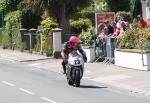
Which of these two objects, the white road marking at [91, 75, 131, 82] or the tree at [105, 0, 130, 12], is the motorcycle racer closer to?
the white road marking at [91, 75, 131, 82]

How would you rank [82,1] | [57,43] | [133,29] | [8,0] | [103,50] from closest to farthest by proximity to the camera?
[133,29] < [103,50] < [57,43] < [82,1] < [8,0]

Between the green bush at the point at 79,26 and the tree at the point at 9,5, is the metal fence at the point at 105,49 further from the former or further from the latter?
A: the tree at the point at 9,5

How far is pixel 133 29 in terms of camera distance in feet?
79.7

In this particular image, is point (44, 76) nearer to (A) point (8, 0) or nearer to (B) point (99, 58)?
(B) point (99, 58)

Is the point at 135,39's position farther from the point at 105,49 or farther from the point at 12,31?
the point at 12,31

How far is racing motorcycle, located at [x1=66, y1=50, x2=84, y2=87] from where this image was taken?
18141 millimetres

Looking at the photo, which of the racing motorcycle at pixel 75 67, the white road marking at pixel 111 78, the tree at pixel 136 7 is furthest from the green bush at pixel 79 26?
the racing motorcycle at pixel 75 67

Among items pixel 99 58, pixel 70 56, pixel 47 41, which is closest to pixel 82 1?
pixel 47 41

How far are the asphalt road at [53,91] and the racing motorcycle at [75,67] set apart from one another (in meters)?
0.32

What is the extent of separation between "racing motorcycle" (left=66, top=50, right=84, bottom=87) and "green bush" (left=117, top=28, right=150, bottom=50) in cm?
490

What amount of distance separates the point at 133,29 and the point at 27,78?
5.53 m

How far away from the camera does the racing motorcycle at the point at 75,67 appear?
59.5 ft

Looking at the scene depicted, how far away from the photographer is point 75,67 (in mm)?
18188

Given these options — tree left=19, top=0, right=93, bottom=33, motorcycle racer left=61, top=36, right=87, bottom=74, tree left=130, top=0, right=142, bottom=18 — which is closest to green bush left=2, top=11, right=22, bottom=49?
tree left=19, top=0, right=93, bottom=33
